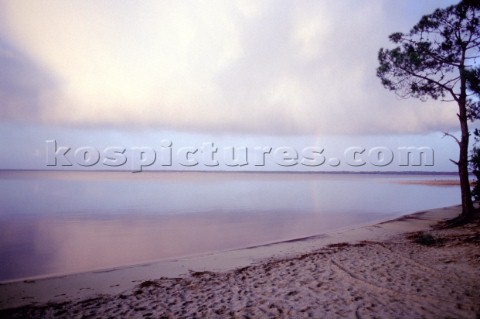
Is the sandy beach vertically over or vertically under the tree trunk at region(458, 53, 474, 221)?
under

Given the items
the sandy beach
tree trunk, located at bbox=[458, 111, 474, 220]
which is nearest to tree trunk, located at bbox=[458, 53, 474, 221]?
tree trunk, located at bbox=[458, 111, 474, 220]

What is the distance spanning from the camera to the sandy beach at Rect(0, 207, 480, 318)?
5.05m

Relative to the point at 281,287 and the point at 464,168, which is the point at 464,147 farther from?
the point at 281,287

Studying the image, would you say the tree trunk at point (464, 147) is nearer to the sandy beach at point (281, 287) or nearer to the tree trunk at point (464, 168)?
the tree trunk at point (464, 168)

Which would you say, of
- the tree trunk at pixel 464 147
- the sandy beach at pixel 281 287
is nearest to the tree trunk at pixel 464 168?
the tree trunk at pixel 464 147

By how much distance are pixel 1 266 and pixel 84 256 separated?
2.55 meters

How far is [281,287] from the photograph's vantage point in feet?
20.4

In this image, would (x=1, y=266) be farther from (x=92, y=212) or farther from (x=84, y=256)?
(x=92, y=212)

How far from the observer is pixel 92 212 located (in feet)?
71.3

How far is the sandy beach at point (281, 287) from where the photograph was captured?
505 centimetres

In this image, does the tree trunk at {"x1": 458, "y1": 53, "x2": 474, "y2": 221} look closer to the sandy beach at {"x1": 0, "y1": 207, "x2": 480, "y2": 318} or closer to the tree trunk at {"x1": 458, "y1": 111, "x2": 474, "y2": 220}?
the tree trunk at {"x1": 458, "y1": 111, "x2": 474, "y2": 220}

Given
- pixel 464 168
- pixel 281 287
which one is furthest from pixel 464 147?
pixel 281 287

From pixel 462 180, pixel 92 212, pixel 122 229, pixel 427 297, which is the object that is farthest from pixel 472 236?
pixel 92 212

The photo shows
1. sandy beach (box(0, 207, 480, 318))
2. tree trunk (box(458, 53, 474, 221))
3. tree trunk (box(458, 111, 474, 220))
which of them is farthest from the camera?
tree trunk (box(458, 111, 474, 220))
